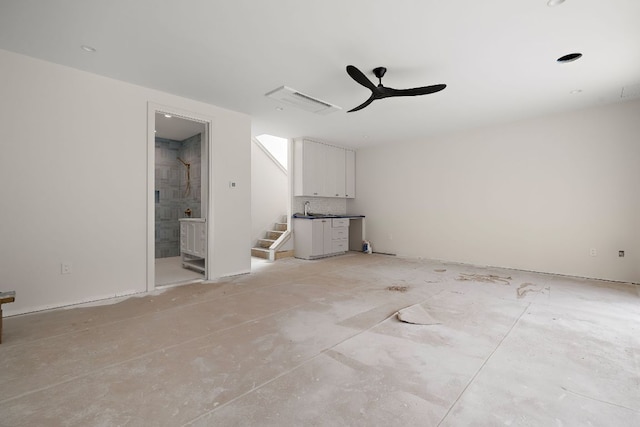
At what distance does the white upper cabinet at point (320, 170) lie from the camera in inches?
253

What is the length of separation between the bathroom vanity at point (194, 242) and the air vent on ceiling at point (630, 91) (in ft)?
19.2

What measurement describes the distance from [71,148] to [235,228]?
7.17ft

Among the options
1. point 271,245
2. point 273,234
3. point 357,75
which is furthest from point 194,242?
point 357,75

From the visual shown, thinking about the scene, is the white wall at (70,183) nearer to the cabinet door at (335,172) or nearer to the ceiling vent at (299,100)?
the ceiling vent at (299,100)

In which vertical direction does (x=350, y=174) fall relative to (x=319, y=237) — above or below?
above

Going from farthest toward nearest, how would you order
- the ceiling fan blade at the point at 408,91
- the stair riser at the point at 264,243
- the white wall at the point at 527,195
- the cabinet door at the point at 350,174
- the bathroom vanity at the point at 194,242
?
the cabinet door at the point at 350,174, the stair riser at the point at 264,243, the bathroom vanity at the point at 194,242, the white wall at the point at 527,195, the ceiling fan blade at the point at 408,91

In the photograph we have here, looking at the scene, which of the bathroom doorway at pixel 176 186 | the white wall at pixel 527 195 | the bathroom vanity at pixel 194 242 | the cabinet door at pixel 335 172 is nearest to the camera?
the white wall at pixel 527 195

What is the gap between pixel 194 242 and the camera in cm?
511

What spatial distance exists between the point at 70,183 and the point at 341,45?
10.3ft

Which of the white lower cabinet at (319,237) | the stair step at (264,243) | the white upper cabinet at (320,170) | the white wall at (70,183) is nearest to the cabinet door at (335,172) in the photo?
the white upper cabinet at (320,170)

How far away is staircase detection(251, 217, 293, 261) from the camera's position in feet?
20.5

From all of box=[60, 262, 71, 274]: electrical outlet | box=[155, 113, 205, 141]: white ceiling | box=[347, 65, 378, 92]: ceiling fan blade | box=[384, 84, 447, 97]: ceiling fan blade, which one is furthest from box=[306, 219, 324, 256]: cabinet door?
box=[60, 262, 71, 274]: electrical outlet

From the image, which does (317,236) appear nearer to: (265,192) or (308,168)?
(308,168)

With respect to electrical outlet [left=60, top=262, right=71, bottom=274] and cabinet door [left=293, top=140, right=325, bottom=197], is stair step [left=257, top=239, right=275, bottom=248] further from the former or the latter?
electrical outlet [left=60, top=262, right=71, bottom=274]
